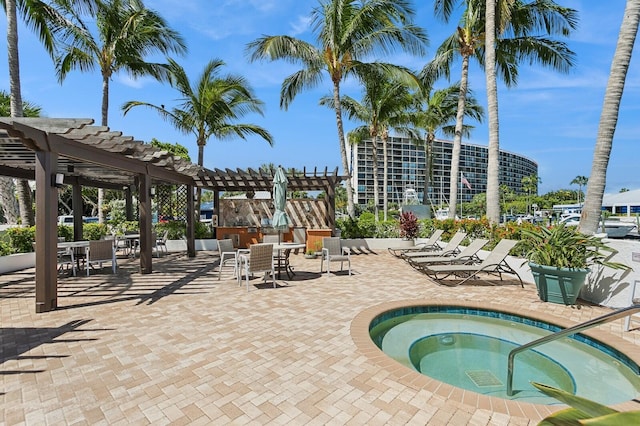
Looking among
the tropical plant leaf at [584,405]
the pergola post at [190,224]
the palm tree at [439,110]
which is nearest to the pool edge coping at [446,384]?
the tropical plant leaf at [584,405]

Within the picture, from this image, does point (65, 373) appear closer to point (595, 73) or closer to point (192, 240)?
point (192, 240)

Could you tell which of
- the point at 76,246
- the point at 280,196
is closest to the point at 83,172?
the point at 76,246

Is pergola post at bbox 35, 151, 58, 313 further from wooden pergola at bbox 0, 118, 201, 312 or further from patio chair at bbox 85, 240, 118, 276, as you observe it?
patio chair at bbox 85, 240, 118, 276

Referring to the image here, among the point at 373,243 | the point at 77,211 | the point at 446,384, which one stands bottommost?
the point at 446,384

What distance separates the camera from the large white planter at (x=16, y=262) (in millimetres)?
8633

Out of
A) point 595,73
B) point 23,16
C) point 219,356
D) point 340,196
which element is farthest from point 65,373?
point 340,196

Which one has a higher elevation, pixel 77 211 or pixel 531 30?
pixel 531 30

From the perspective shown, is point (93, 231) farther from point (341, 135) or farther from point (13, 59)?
point (341, 135)

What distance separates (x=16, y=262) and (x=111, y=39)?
30.1 feet

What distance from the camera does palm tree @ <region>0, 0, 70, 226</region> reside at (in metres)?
9.92

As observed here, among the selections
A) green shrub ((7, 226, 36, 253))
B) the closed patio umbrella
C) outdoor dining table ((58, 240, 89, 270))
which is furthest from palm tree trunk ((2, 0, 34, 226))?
the closed patio umbrella

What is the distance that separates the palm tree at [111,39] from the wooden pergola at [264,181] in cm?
538

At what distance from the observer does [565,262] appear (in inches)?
219

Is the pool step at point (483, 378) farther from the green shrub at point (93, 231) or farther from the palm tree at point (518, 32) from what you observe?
the green shrub at point (93, 231)
